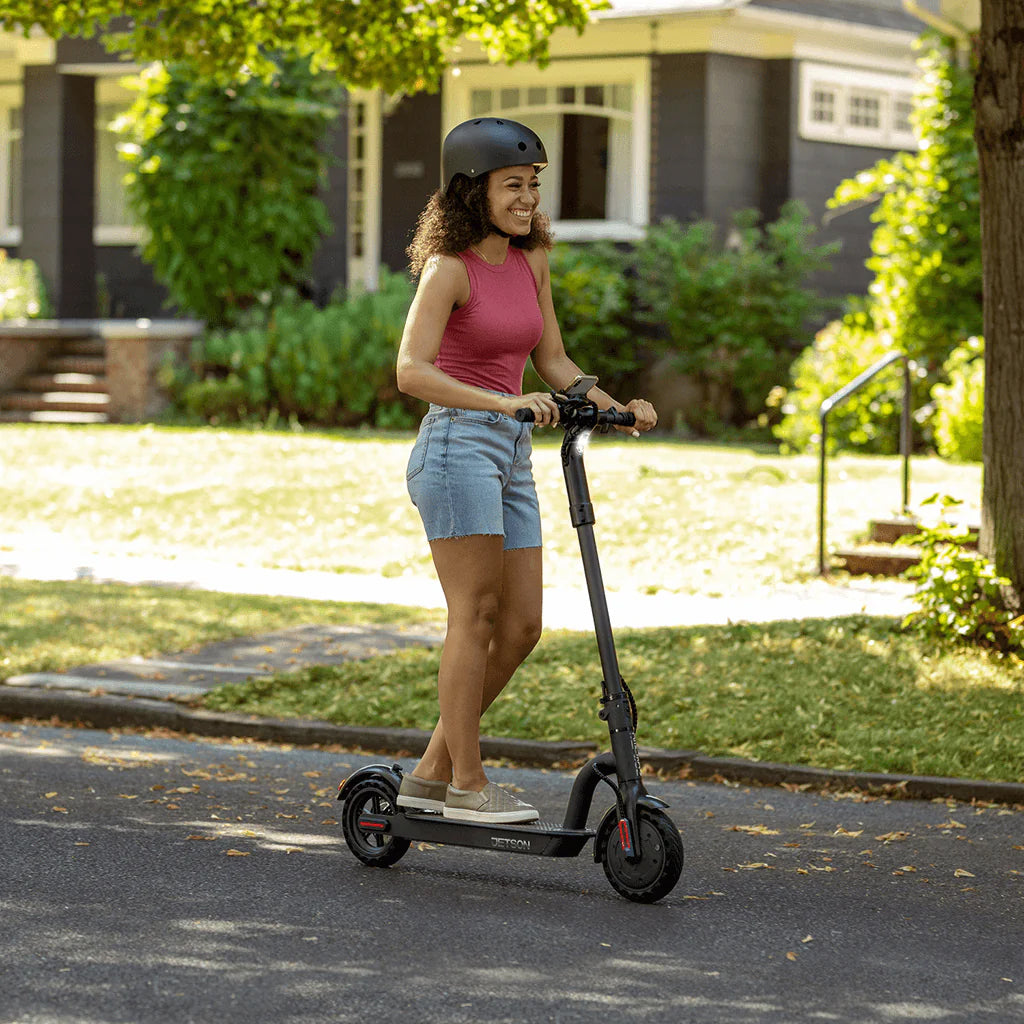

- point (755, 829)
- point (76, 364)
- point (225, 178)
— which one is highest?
point (225, 178)

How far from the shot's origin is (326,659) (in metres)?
9.50

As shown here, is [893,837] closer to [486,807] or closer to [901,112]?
[486,807]

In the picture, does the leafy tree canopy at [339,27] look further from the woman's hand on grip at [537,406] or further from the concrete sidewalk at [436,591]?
the woman's hand on grip at [537,406]

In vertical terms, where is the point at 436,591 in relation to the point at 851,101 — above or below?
below

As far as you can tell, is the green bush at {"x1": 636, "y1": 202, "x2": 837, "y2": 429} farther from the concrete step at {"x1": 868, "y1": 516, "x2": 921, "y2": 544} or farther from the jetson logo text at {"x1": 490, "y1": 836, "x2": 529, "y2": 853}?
the jetson logo text at {"x1": 490, "y1": 836, "x2": 529, "y2": 853}

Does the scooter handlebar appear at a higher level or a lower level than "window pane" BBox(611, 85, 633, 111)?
lower

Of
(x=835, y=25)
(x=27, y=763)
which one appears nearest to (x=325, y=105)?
(x=835, y=25)

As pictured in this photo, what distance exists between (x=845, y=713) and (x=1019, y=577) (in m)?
1.42

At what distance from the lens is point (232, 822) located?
21.1ft

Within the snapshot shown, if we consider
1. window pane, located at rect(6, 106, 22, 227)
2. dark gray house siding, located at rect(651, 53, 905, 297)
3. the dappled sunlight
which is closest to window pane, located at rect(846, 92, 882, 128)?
dark gray house siding, located at rect(651, 53, 905, 297)

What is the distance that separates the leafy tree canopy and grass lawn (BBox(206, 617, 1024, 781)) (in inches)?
166

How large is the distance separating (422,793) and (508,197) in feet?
5.72

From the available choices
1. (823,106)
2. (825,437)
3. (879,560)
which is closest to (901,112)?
(823,106)

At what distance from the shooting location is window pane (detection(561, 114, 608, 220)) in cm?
2252
